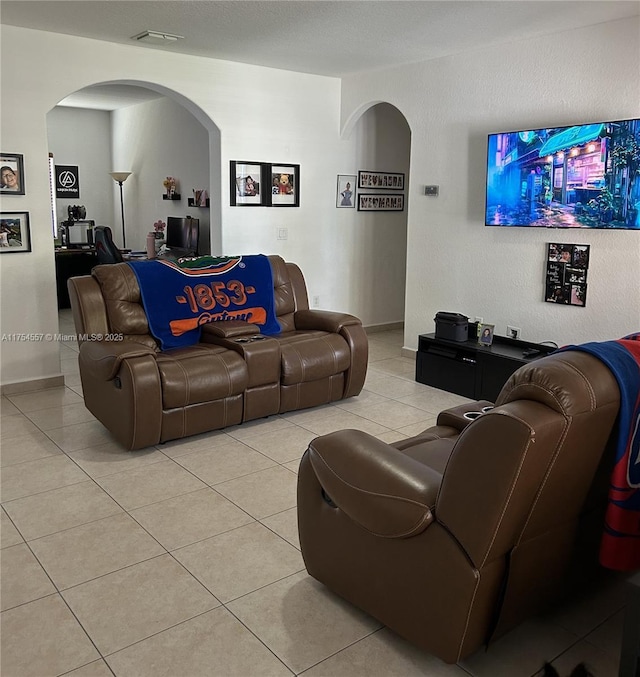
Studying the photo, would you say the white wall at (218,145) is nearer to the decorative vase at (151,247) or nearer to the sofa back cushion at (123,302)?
the sofa back cushion at (123,302)

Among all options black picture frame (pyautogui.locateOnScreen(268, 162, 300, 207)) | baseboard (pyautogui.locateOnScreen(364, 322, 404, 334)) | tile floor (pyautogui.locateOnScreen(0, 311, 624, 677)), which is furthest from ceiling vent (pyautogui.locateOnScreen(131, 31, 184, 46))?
baseboard (pyautogui.locateOnScreen(364, 322, 404, 334))

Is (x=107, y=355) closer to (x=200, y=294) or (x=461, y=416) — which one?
(x=200, y=294)

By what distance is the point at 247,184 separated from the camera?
234 inches

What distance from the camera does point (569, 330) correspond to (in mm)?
4629

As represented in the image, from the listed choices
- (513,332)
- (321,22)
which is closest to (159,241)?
(321,22)

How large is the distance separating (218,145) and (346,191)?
1.51m

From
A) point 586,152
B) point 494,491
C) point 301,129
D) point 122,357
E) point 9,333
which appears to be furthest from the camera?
point 301,129

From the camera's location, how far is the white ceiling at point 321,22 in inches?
156

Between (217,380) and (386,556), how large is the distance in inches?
82.2

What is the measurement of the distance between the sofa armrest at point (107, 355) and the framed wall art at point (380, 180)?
3.70 metres

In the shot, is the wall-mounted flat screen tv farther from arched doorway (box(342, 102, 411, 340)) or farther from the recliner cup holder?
arched doorway (box(342, 102, 411, 340))

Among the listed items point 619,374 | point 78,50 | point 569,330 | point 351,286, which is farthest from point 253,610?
point 351,286

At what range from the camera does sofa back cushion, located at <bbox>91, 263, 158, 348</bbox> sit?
4156mm

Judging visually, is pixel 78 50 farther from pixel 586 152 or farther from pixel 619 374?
pixel 619 374
